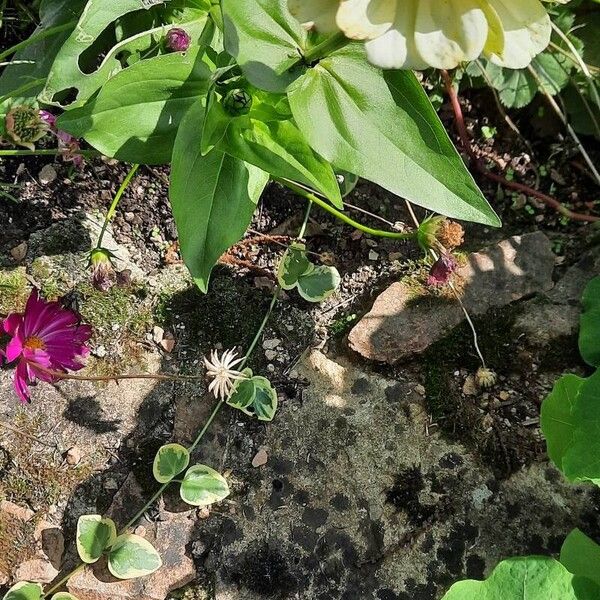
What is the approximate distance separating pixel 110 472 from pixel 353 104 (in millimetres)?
760

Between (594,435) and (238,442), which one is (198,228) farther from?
(594,435)

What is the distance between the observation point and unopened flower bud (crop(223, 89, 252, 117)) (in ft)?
3.04

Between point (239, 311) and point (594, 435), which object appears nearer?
point (594, 435)

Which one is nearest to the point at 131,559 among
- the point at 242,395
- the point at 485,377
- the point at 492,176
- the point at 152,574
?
the point at 152,574

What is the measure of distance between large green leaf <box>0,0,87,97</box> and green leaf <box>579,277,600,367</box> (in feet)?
3.51

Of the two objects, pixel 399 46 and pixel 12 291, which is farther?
pixel 12 291

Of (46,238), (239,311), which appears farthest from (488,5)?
(46,238)

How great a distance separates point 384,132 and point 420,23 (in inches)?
12.1

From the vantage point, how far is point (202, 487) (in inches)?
46.4

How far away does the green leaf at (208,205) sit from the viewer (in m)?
1.04

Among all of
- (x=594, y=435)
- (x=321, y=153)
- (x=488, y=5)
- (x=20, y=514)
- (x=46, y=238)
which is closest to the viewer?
(x=488, y=5)

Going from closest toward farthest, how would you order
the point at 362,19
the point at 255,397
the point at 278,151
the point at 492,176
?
the point at 362,19 < the point at 278,151 < the point at 255,397 < the point at 492,176

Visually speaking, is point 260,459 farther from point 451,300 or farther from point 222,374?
point 451,300

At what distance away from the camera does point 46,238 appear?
132 cm
